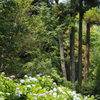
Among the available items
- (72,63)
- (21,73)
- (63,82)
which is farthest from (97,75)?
(21,73)

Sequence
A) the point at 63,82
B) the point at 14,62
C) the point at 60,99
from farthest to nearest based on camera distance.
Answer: the point at 63,82
the point at 14,62
the point at 60,99

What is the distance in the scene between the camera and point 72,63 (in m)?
12.3

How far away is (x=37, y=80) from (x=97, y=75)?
10.4 meters

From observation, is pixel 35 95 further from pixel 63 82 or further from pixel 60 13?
pixel 60 13

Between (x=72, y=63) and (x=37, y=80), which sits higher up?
(x=37, y=80)

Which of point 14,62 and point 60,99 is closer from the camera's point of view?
point 60,99

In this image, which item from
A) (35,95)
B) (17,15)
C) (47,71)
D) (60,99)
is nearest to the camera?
(35,95)

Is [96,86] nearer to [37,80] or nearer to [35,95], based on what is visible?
[37,80]

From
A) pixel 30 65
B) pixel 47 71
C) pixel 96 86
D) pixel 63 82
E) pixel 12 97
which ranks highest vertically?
pixel 12 97

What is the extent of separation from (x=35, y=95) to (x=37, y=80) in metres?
0.98

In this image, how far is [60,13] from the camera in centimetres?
1192

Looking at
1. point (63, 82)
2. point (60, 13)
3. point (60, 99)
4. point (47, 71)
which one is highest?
point (60, 13)

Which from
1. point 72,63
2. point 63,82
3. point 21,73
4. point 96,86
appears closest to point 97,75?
point 96,86

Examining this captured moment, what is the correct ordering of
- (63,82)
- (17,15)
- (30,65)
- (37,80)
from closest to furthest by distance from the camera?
(37,80) < (17,15) < (30,65) < (63,82)
